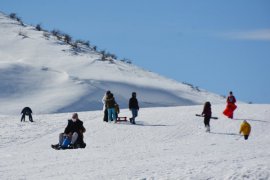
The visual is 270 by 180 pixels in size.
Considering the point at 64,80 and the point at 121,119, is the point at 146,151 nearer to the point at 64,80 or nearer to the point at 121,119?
the point at 121,119

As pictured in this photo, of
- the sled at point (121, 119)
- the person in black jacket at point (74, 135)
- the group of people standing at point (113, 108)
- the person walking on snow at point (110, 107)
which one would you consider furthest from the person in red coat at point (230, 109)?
the person in black jacket at point (74, 135)

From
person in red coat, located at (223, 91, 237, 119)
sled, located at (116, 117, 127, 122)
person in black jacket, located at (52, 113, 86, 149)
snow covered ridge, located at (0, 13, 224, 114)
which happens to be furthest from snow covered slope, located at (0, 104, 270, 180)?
snow covered ridge, located at (0, 13, 224, 114)

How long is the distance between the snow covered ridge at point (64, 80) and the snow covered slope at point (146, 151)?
49.7 ft

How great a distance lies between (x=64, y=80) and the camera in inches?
2032

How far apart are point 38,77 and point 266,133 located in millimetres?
30220

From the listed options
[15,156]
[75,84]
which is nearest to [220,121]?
[15,156]

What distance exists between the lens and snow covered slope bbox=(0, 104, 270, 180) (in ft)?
41.2

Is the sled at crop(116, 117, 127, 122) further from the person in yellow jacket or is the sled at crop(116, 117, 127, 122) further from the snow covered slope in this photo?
the person in yellow jacket

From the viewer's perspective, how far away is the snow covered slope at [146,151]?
41.2ft

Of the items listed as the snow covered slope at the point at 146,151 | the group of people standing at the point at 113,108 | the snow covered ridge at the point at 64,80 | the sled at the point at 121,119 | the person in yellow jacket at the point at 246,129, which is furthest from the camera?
the snow covered ridge at the point at 64,80

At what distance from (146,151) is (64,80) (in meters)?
35.3

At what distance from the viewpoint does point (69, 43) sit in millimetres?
68688

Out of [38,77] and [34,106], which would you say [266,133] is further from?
[38,77]

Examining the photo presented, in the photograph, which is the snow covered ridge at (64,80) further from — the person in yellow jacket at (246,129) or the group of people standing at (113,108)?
the person in yellow jacket at (246,129)
